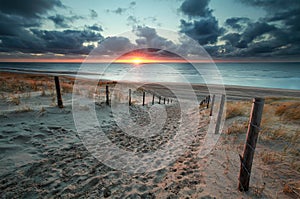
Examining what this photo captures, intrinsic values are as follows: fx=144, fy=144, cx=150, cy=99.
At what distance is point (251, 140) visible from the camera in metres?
2.82

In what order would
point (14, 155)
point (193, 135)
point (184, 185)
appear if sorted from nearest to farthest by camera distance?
point (184, 185) < point (14, 155) < point (193, 135)

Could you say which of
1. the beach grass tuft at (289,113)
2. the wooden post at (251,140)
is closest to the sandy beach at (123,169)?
the wooden post at (251,140)

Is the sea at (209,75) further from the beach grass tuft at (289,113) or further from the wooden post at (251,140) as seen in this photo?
the wooden post at (251,140)

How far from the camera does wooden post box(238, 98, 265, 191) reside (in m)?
2.66

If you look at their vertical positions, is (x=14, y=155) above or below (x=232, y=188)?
above

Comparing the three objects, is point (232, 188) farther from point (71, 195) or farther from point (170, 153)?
point (71, 195)

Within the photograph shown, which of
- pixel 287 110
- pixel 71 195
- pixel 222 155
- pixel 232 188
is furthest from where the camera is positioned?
pixel 287 110

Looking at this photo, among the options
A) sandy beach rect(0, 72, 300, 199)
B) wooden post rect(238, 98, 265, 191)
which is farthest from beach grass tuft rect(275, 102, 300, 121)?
wooden post rect(238, 98, 265, 191)

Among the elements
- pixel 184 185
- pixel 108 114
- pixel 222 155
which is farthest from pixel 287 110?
pixel 108 114

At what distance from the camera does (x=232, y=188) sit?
9.98 feet

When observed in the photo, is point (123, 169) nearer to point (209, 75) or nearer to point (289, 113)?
point (289, 113)

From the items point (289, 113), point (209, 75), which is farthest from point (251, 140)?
point (209, 75)

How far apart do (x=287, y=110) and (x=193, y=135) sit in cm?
626

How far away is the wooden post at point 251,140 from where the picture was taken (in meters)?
2.66
